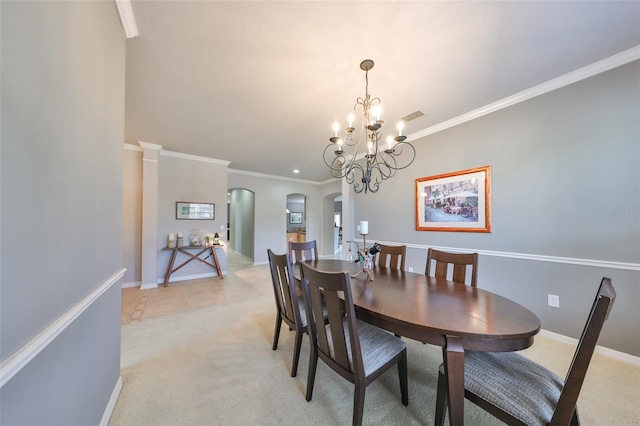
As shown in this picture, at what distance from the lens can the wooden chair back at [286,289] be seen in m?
1.70

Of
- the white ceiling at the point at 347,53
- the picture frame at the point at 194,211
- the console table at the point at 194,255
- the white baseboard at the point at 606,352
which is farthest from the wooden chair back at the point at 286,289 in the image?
the picture frame at the point at 194,211

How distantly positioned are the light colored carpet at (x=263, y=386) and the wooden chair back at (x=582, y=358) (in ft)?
2.28

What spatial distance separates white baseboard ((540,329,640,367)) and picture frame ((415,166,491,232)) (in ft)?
3.87

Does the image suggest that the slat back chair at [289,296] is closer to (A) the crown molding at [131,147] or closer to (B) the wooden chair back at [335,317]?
(B) the wooden chair back at [335,317]

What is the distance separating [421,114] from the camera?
290 centimetres

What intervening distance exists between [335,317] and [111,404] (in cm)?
154

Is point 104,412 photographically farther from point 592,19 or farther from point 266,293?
point 592,19

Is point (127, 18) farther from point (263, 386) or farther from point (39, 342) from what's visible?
point (263, 386)

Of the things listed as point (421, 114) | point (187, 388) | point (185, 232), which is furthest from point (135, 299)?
point (421, 114)

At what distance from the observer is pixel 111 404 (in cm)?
139

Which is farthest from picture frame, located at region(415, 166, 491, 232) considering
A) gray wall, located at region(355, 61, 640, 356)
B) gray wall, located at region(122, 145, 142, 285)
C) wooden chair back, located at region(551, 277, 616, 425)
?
gray wall, located at region(122, 145, 142, 285)

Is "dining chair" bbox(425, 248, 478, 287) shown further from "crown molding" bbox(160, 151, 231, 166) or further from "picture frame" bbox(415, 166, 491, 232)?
"crown molding" bbox(160, 151, 231, 166)

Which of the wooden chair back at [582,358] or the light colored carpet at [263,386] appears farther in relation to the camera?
the light colored carpet at [263,386]

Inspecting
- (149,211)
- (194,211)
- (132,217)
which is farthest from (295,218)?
(132,217)
